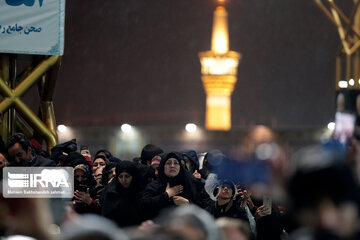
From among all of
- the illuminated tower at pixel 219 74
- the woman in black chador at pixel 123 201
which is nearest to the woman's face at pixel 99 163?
the woman in black chador at pixel 123 201

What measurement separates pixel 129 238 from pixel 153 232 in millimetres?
108

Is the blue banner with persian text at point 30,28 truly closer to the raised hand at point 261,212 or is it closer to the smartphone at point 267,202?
the raised hand at point 261,212

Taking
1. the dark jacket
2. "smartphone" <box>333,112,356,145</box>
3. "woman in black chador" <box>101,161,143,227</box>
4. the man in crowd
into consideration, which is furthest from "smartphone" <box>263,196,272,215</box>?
"smartphone" <box>333,112,356,145</box>

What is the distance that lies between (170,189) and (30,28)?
3.10 metres

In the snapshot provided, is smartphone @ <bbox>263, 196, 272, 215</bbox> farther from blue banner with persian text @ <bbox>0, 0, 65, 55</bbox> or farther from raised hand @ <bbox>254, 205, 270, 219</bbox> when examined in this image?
blue banner with persian text @ <bbox>0, 0, 65, 55</bbox>

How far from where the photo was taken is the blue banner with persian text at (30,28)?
1030 cm

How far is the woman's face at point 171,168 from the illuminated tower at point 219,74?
8083 cm

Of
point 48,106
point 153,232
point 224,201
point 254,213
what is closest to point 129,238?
point 153,232

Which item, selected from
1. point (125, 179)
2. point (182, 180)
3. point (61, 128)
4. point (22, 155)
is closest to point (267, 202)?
point (182, 180)

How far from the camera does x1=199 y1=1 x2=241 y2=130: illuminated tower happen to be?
297 feet

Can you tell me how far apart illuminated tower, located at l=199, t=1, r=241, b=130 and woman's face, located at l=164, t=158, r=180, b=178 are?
80.8 m

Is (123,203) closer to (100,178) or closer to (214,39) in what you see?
(100,178)

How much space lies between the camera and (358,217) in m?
3.15

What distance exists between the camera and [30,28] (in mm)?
10422
